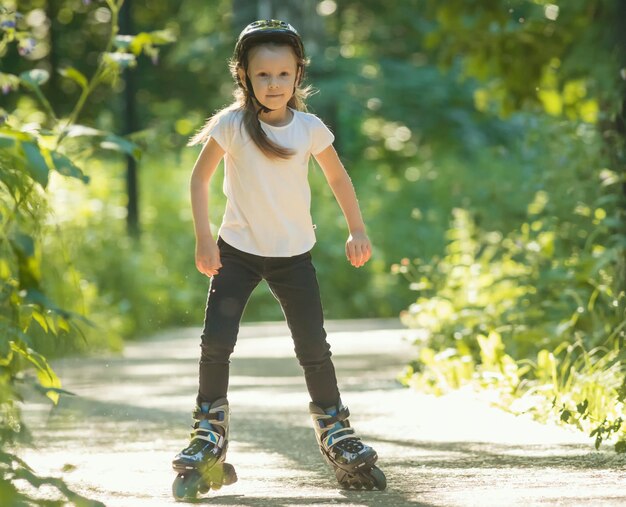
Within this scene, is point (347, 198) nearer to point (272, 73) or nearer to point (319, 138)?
point (319, 138)

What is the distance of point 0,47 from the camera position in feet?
19.2

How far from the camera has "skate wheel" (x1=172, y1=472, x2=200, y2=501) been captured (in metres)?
4.95

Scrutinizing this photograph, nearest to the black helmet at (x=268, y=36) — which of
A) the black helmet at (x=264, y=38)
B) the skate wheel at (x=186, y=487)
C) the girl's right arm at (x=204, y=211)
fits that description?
the black helmet at (x=264, y=38)

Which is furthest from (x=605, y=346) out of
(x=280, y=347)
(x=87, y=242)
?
(x=87, y=242)

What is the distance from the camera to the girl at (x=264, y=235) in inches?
206

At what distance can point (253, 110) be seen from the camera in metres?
5.38

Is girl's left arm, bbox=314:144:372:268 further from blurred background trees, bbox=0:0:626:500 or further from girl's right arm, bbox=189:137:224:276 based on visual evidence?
blurred background trees, bbox=0:0:626:500

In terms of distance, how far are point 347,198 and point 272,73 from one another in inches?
21.8

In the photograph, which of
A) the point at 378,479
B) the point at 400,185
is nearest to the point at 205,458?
the point at 378,479

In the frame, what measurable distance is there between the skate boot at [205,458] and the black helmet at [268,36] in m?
1.25

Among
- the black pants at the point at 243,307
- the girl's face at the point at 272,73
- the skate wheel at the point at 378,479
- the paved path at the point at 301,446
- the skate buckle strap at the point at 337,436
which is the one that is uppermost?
the girl's face at the point at 272,73

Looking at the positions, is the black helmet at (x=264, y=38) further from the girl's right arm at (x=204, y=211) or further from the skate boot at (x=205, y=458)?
the skate boot at (x=205, y=458)

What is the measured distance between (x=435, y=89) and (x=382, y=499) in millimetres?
17653

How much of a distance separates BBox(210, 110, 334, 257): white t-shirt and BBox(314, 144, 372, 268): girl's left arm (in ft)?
0.47
